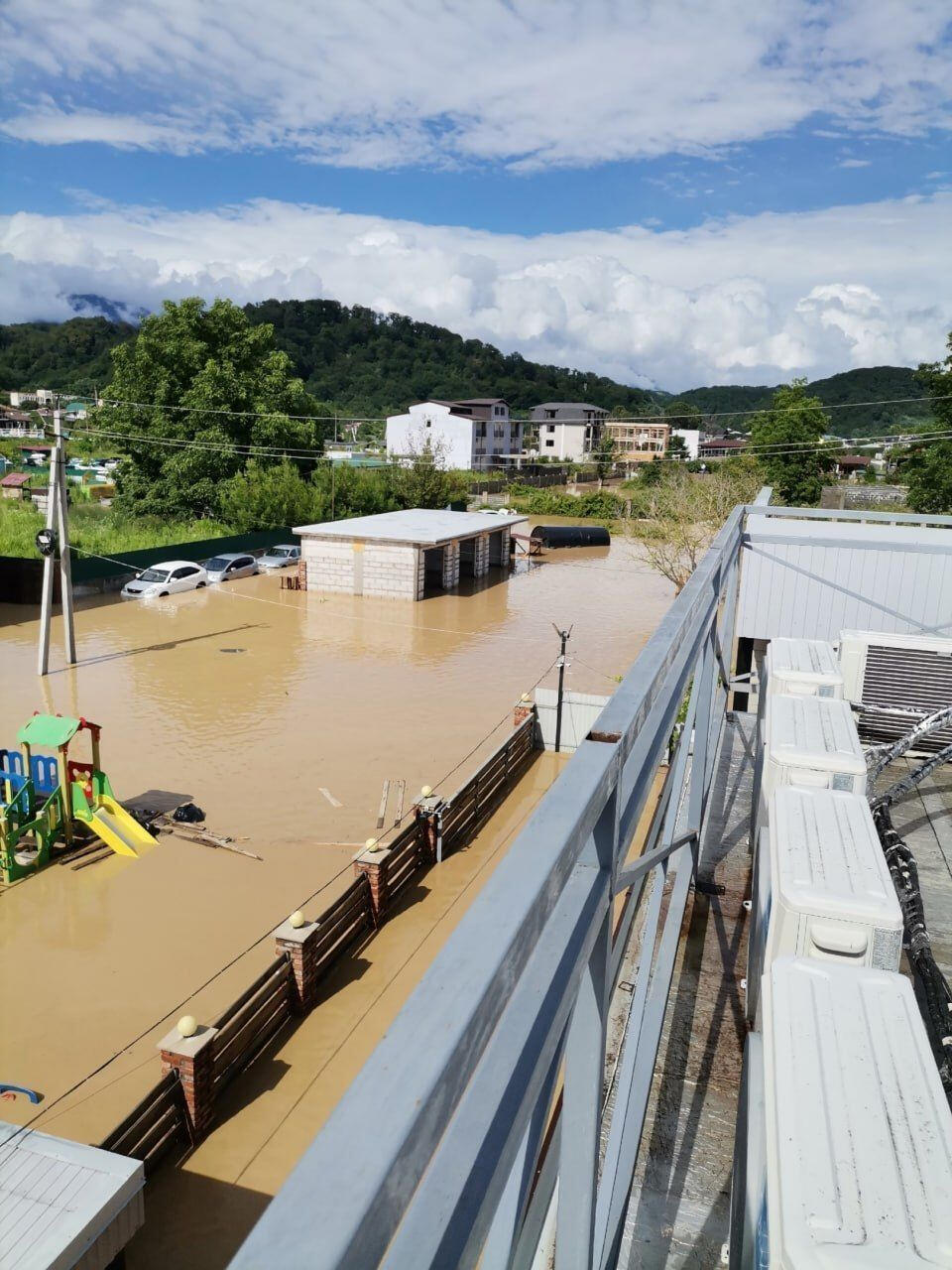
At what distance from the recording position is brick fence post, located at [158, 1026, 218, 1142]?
6.77m

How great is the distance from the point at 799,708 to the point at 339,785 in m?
10.8

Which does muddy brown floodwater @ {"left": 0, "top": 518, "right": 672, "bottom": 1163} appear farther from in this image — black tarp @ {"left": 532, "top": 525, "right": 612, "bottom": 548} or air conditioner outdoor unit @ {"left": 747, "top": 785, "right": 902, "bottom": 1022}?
black tarp @ {"left": 532, "top": 525, "right": 612, "bottom": 548}

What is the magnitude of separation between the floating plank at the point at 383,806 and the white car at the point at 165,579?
1599 centimetres

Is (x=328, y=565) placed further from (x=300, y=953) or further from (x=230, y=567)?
(x=300, y=953)

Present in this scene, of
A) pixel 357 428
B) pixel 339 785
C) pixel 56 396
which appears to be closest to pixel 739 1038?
pixel 339 785

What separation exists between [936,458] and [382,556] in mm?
16989

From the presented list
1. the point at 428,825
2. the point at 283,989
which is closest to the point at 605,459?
the point at 428,825

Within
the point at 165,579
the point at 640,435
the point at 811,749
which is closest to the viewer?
the point at 811,749

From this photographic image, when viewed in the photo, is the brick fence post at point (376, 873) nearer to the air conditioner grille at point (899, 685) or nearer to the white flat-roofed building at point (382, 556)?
the air conditioner grille at point (899, 685)

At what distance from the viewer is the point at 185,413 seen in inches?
1394

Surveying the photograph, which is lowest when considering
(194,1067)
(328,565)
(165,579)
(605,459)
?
(194,1067)

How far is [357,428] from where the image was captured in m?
104

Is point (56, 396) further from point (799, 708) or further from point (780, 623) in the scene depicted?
point (799, 708)

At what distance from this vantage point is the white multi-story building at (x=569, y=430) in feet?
278
